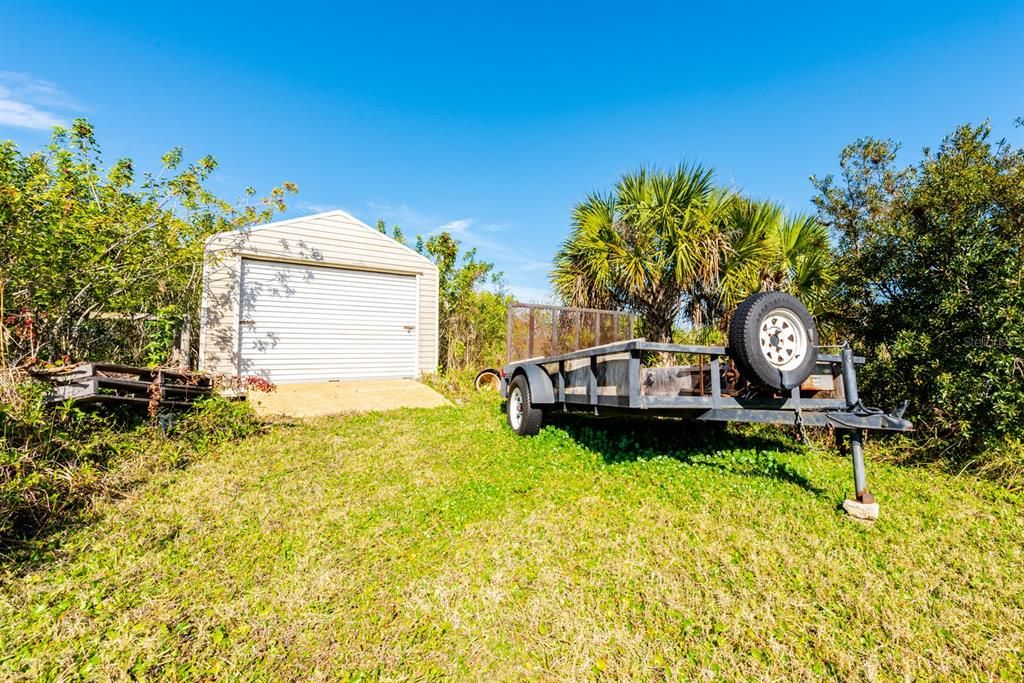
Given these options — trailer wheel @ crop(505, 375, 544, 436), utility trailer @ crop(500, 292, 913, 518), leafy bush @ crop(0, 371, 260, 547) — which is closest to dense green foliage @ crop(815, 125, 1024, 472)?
utility trailer @ crop(500, 292, 913, 518)

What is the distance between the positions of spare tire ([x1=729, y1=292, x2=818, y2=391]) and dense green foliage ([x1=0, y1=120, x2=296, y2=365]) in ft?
17.3

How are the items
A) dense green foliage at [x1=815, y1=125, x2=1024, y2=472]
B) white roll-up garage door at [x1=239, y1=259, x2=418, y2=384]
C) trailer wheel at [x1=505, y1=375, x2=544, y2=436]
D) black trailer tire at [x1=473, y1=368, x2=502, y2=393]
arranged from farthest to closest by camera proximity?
black trailer tire at [x1=473, y1=368, x2=502, y2=393] < white roll-up garage door at [x1=239, y1=259, x2=418, y2=384] < trailer wheel at [x1=505, y1=375, x2=544, y2=436] < dense green foliage at [x1=815, y1=125, x2=1024, y2=472]

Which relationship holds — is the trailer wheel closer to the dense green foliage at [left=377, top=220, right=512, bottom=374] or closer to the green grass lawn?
the green grass lawn

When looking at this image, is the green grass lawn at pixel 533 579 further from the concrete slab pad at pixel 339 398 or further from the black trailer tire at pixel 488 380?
the black trailer tire at pixel 488 380

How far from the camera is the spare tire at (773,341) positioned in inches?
118

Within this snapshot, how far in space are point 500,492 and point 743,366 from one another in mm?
2023

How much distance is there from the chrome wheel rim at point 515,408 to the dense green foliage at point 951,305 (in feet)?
12.3

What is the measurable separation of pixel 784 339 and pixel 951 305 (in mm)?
2306

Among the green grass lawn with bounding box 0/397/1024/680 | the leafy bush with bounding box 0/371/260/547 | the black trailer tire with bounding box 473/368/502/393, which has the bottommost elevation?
the green grass lawn with bounding box 0/397/1024/680

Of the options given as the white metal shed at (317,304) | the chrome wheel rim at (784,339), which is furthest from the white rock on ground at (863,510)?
the white metal shed at (317,304)

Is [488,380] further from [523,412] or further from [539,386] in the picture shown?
[539,386]

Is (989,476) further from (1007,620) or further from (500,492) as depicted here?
(500,492)

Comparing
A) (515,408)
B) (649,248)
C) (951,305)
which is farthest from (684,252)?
(515,408)

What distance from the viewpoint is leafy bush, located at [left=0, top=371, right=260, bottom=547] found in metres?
2.85
